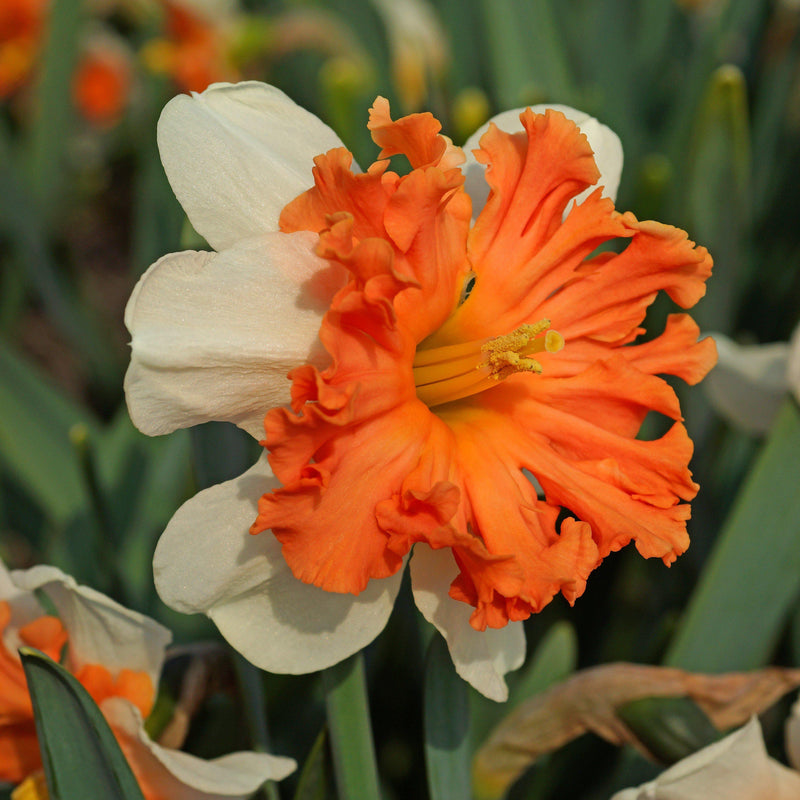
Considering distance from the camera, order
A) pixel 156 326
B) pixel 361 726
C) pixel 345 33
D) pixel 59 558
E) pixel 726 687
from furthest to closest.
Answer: pixel 345 33 → pixel 59 558 → pixel 726 687 → pixel 361 726 → pixel 156 326

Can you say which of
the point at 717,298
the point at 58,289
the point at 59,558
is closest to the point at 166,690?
the point at 59,558

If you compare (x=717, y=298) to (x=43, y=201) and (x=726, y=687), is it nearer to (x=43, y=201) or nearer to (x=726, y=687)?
(x=726, y=687)

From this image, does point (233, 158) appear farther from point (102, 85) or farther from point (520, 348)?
point (102, 85)

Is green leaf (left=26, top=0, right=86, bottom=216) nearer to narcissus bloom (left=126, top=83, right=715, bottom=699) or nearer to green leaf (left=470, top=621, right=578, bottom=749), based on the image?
narcissus bloom (left=126, top=83, right=715, bottom=699)

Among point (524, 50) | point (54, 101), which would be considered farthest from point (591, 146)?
point (54, 101)

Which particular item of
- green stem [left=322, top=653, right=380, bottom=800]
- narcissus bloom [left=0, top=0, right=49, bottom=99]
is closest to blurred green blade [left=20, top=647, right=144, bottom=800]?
green stem [left=322, top=653, right=380, bottom=800]

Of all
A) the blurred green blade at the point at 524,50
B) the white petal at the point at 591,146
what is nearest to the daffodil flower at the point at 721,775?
the white petal at the point at 591,146
